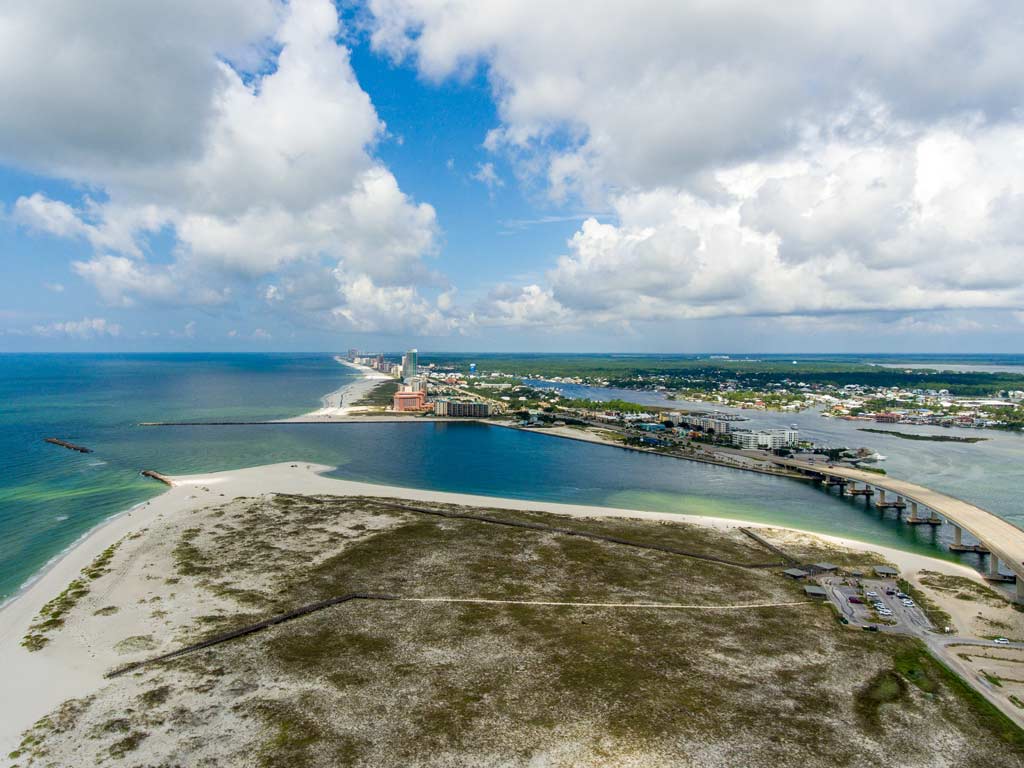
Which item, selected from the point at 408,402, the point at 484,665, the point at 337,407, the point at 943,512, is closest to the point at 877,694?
the point at 484,665

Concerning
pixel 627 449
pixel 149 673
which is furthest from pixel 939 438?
pixel 149 673

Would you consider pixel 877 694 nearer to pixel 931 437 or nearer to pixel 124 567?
pixel 124 567

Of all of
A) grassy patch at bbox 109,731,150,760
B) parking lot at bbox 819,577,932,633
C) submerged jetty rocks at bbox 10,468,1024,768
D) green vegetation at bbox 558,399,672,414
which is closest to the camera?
grassy patch at bbox 109,731,150,760

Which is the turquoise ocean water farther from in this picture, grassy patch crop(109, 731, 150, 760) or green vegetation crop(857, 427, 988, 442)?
grassy patch crop(109, 731, 150, 760)

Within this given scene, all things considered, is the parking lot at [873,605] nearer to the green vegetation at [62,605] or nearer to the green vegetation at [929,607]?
the green vegetation at [929,607]

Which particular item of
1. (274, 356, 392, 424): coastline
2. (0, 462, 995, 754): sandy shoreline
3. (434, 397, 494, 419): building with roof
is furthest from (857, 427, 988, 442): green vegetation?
(274, 356, 392, 424): coastline
